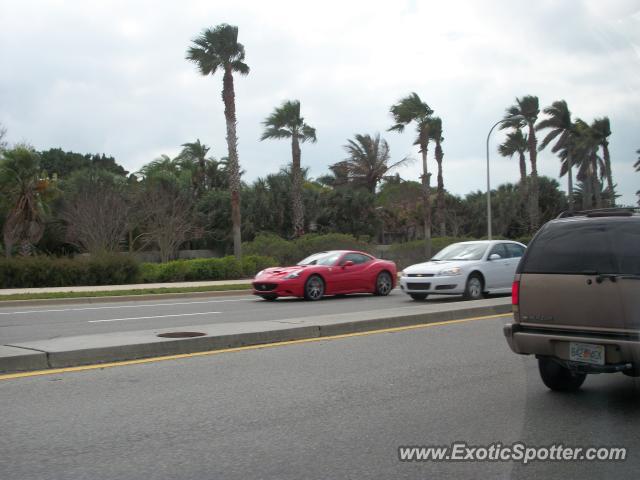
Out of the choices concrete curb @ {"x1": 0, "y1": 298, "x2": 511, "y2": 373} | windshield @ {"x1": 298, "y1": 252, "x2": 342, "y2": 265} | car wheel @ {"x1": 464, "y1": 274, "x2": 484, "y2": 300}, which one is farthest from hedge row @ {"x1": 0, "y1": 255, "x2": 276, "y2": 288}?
concrete curb @ {"x1": 0, "y1": 298, "x2": 511, "y2": 373}

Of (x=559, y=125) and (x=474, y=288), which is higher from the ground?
(x=559, y=125)

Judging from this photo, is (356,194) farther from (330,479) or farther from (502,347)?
(330,479)

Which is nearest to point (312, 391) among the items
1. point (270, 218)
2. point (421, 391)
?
point (421, 391)

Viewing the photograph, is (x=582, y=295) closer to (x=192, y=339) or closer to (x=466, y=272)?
(x=192, y=339)

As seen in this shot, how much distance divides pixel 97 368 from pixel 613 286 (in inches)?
222

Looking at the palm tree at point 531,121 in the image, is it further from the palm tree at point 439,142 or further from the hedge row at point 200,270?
the hedge row at point 200,270

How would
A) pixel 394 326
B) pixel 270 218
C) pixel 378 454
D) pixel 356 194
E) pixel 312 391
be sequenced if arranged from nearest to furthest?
1. pixel 378 454
2. pixel 312 391
3. pixel 394 326
4. pixel 270 218
5. pixel 356 194

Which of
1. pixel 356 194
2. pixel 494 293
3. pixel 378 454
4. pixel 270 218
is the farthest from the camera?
pixel 356 194

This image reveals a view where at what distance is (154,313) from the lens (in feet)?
49.6

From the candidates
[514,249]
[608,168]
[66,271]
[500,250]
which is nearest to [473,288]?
[500,250]

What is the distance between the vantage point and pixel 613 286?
6.08 meters

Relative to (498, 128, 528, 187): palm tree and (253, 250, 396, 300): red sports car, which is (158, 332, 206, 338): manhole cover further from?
(498, 128, 528, 187): palm tree

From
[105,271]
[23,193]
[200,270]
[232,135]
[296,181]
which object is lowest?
[200,270]

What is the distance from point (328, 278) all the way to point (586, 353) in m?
12.7
